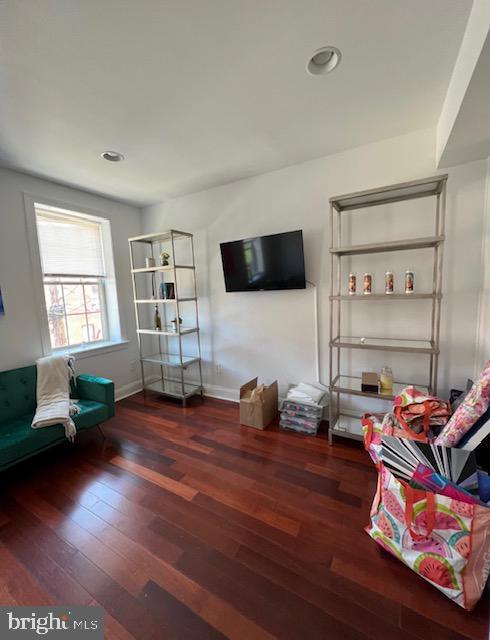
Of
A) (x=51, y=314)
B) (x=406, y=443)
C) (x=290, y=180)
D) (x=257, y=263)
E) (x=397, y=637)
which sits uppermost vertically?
(x=290, y=180)

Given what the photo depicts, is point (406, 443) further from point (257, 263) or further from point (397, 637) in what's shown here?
point (257, 263)

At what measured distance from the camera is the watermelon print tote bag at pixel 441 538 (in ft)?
3.59

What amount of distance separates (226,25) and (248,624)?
2678 mm

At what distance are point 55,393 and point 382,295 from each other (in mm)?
3043

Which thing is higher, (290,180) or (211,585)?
(290,180)

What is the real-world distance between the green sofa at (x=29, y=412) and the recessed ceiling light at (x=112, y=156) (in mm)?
2065

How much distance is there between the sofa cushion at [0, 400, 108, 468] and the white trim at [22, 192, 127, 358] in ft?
2.66

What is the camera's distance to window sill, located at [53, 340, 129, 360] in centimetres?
297

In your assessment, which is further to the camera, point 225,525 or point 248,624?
point 225,525

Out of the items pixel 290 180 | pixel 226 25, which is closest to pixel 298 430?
pixel 290 180

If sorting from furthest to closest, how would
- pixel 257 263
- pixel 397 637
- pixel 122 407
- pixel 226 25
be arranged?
pixel 122 407
pixel 257 263
pixel 226 25
pixel 397 637

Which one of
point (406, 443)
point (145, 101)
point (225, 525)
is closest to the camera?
point (406, 443)

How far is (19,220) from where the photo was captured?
250cm

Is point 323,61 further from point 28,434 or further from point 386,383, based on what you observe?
point 28,434
